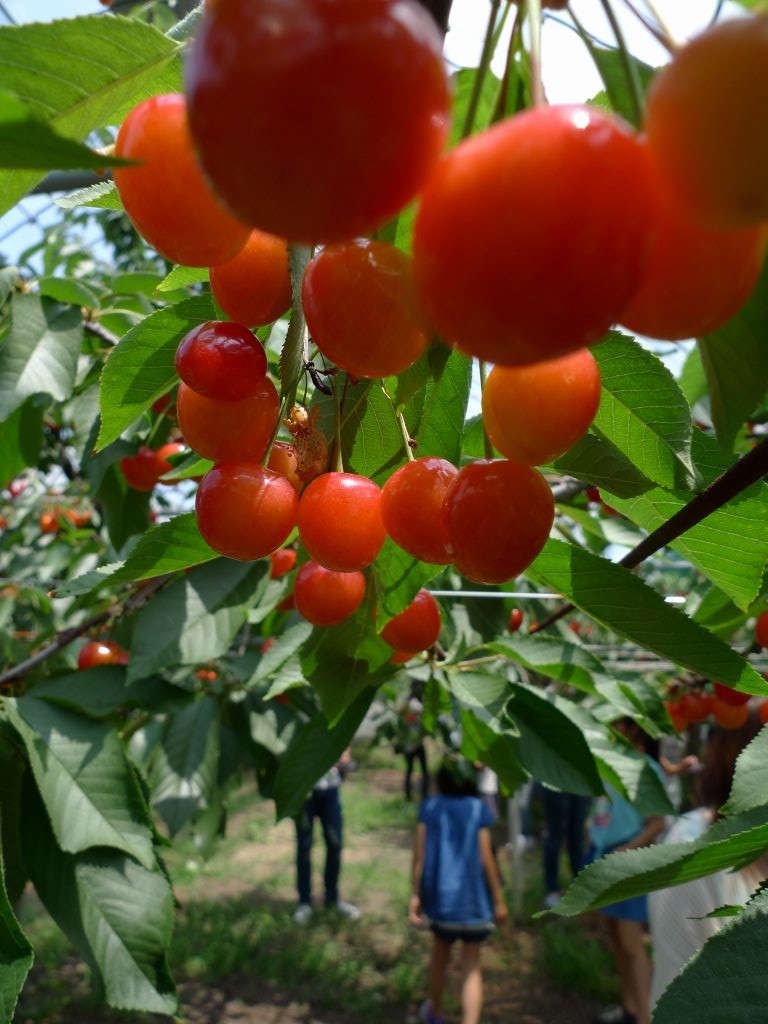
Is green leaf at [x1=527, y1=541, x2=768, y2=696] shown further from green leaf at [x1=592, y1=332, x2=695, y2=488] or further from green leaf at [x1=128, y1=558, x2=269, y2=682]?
green leaf at [x1=128, y1=558, x2=269, y2=682]

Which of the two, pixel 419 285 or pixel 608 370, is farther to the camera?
pixel 608 370

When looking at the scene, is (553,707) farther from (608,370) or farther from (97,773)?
(608,370)

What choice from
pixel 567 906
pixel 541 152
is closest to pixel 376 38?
pixel 541 152

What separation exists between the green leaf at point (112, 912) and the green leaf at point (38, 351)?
80 centimetres

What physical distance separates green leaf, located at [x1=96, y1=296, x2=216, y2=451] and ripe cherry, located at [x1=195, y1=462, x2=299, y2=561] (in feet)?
0.80

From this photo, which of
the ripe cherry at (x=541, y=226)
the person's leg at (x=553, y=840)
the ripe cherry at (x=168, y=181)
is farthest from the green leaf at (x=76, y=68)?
the person's leg at (x=553, y=840)

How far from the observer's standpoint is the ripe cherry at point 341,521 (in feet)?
2.09

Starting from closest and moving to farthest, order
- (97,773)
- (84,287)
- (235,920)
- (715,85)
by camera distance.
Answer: (715,85) → (97,773) → (84,287) → (235,920)

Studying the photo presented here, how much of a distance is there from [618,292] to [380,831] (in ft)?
30.4

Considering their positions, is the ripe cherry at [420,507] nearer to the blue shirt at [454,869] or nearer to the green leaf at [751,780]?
the green leaf at [751,780]

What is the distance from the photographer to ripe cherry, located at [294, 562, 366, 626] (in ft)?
2.56

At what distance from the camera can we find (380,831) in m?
8.78

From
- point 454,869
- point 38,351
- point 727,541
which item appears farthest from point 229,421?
point 454,869

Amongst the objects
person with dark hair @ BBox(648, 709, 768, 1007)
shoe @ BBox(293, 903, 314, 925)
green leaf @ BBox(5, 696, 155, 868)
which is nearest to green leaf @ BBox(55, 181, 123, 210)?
green leaf @ BBox(5, 696, 155, 868)
